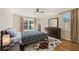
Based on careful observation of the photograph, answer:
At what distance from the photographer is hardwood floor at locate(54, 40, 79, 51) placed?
1.74 meters

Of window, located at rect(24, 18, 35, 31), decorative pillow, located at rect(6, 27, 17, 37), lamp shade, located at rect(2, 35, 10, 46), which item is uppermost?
window, located at rect(24, 18, 35, 31)

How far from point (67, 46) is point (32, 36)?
0.63m

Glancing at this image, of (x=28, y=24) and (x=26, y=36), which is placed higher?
(x=28, y=24)

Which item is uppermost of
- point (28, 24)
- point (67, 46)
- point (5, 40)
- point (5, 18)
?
point (5, 18)

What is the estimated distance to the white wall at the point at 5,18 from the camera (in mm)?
1740

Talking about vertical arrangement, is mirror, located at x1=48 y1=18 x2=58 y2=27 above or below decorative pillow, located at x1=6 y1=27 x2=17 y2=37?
above

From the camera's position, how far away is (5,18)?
69.6 inches

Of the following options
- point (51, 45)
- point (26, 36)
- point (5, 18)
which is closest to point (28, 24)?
point (26, 36)

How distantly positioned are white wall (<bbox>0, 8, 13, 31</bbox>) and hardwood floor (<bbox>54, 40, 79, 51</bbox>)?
93 cm

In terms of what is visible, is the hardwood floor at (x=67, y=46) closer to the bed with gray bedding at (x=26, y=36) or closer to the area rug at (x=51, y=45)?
the area rug at (x=51, y=45)

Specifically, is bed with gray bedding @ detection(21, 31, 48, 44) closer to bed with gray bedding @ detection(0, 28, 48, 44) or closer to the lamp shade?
bed with gray bedding @ detection(0, 28, 48, 44)

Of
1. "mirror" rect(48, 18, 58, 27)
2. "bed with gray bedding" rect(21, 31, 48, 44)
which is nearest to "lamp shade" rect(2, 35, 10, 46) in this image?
"bed with gray bedding" rect(21, 31, 48, 44)

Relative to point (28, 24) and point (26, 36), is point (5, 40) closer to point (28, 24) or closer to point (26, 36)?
point (26, 36)
